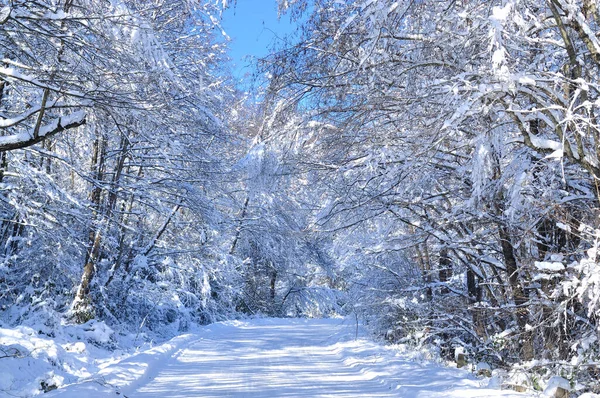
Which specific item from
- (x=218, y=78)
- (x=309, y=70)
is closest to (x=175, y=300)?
(x=218, y=78)

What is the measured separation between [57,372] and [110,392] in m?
2.67

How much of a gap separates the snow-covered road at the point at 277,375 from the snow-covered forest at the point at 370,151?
105 centimetres

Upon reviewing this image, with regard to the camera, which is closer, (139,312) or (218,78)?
(218,78)

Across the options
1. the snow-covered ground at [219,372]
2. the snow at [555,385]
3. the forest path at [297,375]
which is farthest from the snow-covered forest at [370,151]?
the forest path at [297,375]

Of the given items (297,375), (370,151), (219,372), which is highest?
(370,151)

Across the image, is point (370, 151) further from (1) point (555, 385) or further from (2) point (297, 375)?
(2) point (297, 375)

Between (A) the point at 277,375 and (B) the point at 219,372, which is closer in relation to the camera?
(A) the point at 277,375

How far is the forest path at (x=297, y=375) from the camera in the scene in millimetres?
6543

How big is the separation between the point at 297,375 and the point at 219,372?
4.13ft

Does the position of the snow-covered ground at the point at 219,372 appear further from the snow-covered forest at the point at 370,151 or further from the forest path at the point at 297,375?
the snow-covered forest at the point at 370,151

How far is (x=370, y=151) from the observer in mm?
7082

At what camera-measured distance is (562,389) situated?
5.36m

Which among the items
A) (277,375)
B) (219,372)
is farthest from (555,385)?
(219,372)

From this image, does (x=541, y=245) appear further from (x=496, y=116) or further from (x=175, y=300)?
(x=175, y=300)
